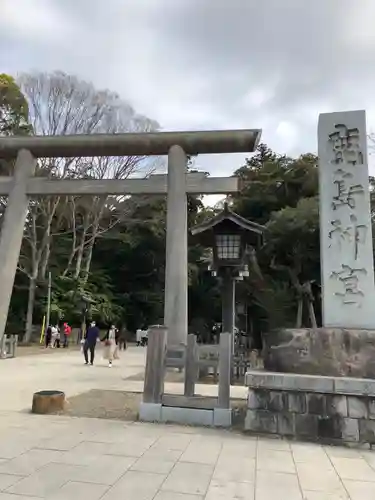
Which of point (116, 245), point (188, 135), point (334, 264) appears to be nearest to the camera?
point (334, 264)

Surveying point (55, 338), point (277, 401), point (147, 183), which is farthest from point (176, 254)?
point (55, 338)

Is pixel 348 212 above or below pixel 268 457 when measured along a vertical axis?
Answer: above

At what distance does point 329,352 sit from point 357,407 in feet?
2.56

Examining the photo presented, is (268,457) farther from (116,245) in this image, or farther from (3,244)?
(116,245)

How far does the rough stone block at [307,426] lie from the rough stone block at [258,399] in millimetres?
456

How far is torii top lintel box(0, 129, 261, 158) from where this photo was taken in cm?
1115

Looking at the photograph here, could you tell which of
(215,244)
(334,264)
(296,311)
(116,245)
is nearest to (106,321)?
(116,245)

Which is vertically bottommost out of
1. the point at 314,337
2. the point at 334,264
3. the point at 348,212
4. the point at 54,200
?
the point at 314,337

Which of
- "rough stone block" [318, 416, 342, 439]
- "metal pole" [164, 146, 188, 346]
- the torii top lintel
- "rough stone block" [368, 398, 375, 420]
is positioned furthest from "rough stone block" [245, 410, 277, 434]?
the torii top lintel

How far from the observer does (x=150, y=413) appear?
6578mm

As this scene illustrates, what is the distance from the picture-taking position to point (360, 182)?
21.7 feet

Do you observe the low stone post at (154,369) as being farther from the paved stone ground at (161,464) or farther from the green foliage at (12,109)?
the green foliage at (12,109)

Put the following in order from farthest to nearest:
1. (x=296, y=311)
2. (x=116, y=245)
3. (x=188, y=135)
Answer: (x=116, y=245) → (x=296, y=311) → (x=188, y=135)

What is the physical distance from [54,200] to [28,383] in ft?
51.8
